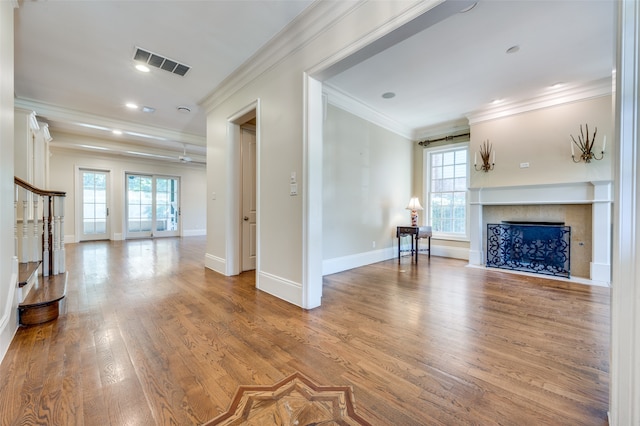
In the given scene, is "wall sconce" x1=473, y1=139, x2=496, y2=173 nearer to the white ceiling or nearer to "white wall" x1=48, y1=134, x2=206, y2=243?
the white ceiling

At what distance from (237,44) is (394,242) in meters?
4.40

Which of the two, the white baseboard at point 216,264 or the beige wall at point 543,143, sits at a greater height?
the beige wall at point 543,143

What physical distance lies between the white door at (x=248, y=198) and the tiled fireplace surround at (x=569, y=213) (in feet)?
13.2

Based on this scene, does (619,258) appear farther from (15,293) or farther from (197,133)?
(197,133)

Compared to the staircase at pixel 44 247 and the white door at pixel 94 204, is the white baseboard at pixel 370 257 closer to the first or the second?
the staircase at pixel 44 247

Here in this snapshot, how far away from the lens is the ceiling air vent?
3096mm

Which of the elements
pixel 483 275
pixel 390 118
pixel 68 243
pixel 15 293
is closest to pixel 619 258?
pixel 483 275

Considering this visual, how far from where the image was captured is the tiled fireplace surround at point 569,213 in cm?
363

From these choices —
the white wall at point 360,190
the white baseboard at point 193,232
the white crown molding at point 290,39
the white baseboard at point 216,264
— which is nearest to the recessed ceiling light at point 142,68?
the white crown molding at point 290,39

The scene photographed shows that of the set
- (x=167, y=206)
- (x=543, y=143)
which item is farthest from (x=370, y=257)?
(x=167, y=206)

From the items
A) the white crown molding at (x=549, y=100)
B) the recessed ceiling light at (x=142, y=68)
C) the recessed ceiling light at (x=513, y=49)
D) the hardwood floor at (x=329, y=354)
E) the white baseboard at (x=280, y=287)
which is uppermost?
the recessed ceiling light at (x=142, y=68)

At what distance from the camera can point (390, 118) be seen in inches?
205

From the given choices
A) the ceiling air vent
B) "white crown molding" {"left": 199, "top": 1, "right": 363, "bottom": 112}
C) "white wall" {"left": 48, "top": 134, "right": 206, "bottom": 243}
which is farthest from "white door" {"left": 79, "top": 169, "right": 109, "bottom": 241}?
"white crown molding" {"left": 199, "top": 1, "right": 363, "bottom": 112}

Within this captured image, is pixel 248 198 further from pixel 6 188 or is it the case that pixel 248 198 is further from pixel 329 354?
pixel 329 354
